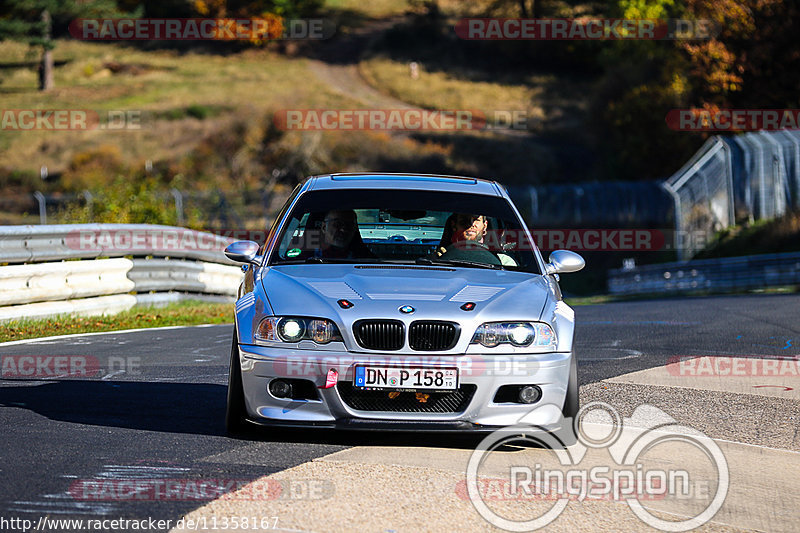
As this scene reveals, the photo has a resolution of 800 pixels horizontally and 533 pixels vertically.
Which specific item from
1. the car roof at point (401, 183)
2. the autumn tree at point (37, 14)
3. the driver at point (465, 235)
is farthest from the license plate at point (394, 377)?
the autumn tree at point (37, 14)

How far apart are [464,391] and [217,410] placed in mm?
2134

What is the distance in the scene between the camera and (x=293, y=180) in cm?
5603

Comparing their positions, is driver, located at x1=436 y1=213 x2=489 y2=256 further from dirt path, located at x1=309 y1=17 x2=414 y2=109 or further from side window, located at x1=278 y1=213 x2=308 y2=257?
dirt path, located at x1=309 y1=17 x2=414 y2=109

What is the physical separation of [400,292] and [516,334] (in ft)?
2.33

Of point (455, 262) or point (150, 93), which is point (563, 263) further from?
point (150, 93)

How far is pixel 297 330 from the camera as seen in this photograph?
6430mm

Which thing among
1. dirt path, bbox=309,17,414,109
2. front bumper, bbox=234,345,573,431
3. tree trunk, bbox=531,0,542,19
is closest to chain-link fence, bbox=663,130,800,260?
front bumper, bbox=234,345,573,431

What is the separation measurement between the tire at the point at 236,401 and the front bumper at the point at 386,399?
81 millimetres

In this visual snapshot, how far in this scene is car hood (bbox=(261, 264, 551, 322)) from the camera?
6410mm

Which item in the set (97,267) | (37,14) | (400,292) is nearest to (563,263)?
(400,292)

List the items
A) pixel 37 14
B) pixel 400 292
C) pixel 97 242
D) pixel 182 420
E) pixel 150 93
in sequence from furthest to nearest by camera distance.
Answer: pixel 150 93 < pixel 37 14 < pixel 97 242 < pixel 182 420 < pixel 400 292

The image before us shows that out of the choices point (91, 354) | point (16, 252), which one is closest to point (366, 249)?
point (91, 354)

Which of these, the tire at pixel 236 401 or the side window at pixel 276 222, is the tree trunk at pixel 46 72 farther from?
the tire at pixel 236 401

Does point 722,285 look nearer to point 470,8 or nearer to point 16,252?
point 16,252
